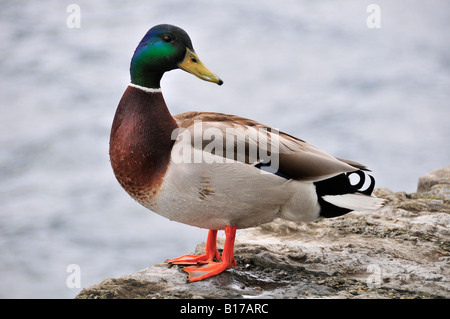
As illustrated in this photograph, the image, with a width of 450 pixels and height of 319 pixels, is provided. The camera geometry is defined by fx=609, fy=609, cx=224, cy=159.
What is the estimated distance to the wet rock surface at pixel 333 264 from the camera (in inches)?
122

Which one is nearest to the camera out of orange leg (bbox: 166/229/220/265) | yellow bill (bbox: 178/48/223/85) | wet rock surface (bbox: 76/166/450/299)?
wet rock surface (bbox: 76/166/450/299)

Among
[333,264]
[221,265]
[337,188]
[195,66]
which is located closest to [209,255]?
[221,265]

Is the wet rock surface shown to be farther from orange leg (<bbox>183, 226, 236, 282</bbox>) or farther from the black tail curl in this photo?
the black tail curl

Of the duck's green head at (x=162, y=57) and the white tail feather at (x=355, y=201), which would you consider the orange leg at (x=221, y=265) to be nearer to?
the white tail feather at (x=355, y=201)

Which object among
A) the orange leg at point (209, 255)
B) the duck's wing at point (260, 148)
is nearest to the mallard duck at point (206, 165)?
the duck's wing at point (260, 148)

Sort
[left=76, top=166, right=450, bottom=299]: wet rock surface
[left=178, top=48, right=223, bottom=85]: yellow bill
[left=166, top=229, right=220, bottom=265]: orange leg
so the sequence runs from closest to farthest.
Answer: [left=76, top=166, right=450, bottom=299]: wet rock surface < [left=178, top=48, right=223, bottom=85]: yellow bill < [left=166, top=229, right=220, bottom=265]: orange leg

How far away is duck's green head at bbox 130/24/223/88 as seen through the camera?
10.5 feet

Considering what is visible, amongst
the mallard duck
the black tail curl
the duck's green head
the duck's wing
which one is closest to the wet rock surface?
the mallard duck

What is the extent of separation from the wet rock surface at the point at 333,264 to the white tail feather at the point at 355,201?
0.37 m

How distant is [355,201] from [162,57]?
129 cm

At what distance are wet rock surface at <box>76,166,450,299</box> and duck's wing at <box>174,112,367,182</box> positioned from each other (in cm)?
55

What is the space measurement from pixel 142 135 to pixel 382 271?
1.50 m

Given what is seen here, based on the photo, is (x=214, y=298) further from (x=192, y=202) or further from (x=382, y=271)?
(x=382, y=271)

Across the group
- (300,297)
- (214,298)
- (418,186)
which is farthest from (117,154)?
(418,186)
